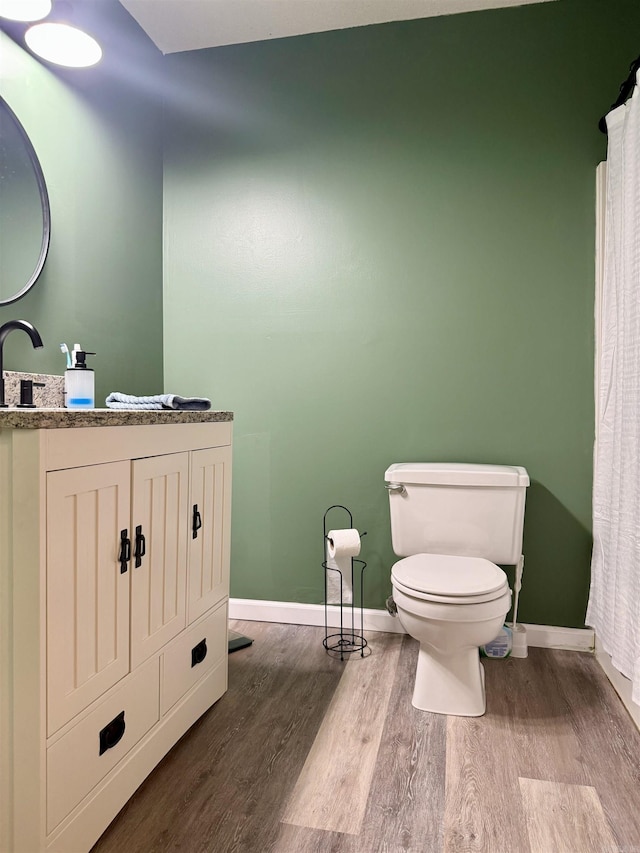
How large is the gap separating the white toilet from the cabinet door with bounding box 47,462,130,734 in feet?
2.97

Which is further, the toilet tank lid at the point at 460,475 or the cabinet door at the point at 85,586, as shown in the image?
the toilet tank lid at the point at 460,475

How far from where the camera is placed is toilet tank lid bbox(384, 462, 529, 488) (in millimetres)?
2107

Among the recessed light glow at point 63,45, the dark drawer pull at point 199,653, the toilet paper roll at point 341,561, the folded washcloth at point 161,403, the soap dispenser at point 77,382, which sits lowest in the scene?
the dark drawer pull at point 199,653

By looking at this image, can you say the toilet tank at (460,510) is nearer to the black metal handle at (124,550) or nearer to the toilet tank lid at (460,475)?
the toilet tank lid at (460,475)

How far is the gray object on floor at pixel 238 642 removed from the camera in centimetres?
230

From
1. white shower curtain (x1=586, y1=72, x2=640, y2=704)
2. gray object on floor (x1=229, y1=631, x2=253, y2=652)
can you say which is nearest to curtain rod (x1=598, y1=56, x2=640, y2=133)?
white shower curtain (x1=586, y1=72, x2=640, y2=704)

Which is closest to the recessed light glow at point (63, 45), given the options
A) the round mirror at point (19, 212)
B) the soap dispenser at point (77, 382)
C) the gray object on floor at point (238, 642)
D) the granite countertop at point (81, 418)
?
the round mirror at point (19, 212)

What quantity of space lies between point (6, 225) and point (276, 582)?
171cm

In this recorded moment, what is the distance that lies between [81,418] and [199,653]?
0.92 meters

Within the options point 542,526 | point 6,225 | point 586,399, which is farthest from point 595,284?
point 6,225

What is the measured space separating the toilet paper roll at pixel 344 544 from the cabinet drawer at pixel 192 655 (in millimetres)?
463

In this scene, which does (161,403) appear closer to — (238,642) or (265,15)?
(238,642)

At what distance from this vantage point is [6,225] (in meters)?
1.76

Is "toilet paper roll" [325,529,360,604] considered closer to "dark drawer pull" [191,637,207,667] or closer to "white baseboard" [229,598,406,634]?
"white baseboard" [229,598,406,634]
